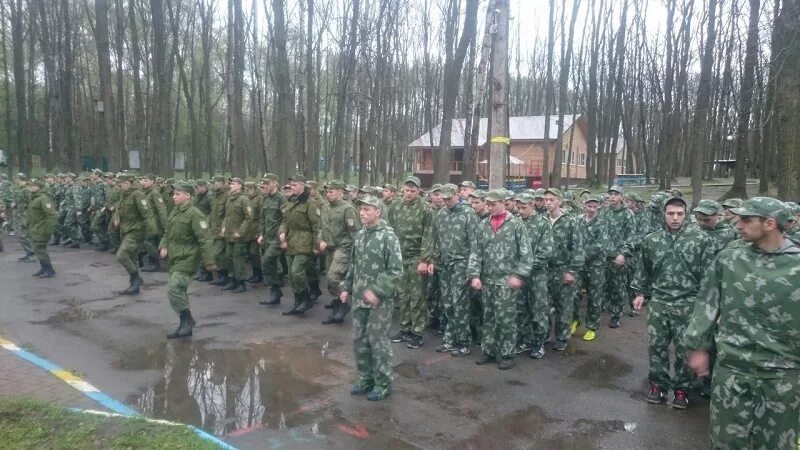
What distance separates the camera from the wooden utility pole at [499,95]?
9305 mm

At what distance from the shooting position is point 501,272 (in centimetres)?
682

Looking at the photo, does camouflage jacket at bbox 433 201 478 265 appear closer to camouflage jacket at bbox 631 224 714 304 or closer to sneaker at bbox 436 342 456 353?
sneaker at bbox 436 342 456 353

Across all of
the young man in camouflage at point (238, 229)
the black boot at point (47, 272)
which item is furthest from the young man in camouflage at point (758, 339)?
the black boot at point (47, 272)

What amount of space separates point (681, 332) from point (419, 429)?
2.68 m

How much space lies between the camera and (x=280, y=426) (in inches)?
201

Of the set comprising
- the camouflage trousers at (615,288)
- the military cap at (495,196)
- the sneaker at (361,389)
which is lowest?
the sneaker at (361,389)

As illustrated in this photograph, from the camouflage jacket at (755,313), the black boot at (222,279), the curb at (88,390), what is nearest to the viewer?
the camouflage jacket at (755,313)

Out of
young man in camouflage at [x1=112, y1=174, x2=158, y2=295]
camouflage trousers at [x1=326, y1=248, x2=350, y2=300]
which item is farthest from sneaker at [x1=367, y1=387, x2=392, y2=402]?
young man in camouflage at [x1=112, y1=174, x2=158, y2=295]

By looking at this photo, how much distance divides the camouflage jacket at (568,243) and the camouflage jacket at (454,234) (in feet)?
3.53

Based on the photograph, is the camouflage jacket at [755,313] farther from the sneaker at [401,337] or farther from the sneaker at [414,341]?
the sneaker at [401,337]

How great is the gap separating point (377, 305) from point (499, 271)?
182 cm

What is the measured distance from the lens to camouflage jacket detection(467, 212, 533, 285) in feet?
22.0

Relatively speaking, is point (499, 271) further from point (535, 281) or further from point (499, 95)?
point (499, 95)

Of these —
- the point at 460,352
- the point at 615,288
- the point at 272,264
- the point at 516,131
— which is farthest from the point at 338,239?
the point at 516,131
